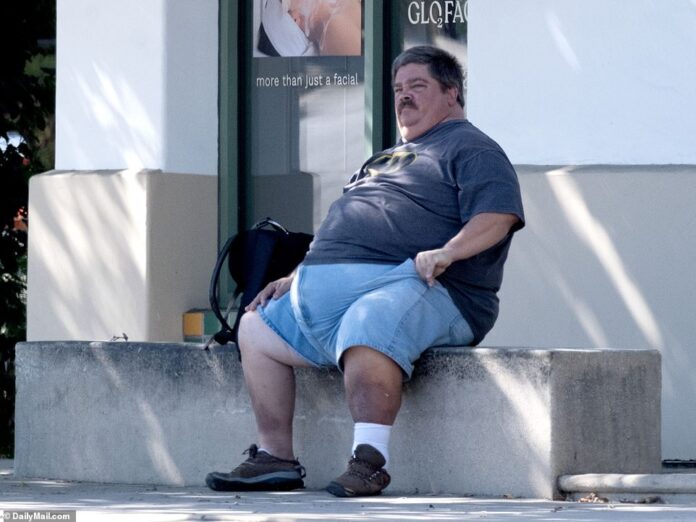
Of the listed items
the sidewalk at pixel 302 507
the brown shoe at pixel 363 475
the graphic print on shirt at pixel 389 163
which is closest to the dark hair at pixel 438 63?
the graphic print on shirt at pixel 389 163

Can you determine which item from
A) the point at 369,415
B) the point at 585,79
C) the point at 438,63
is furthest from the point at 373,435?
the point at 585,79

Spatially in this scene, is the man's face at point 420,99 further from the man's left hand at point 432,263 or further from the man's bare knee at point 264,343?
the man's bare knee at point 264,343

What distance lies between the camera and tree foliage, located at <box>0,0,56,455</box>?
9.54m

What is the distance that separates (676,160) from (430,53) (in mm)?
1440

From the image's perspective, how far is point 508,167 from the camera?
5727mm

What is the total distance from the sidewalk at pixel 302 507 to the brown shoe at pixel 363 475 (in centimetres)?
4

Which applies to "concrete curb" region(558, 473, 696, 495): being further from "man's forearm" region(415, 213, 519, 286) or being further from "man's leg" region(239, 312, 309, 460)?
"man's leg" region(239, 312, 309, 460)

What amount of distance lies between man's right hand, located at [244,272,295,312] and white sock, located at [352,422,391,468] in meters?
0.68

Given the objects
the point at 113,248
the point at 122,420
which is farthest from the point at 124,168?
A: the point at 122,420

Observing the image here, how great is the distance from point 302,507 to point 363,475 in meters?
0.30

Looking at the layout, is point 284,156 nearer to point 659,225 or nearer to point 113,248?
point 113,248

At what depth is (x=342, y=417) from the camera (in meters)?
6.10

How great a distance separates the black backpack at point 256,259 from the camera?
618 centimetres

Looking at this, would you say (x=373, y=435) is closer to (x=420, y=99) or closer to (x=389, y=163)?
(x=389, y=163)
